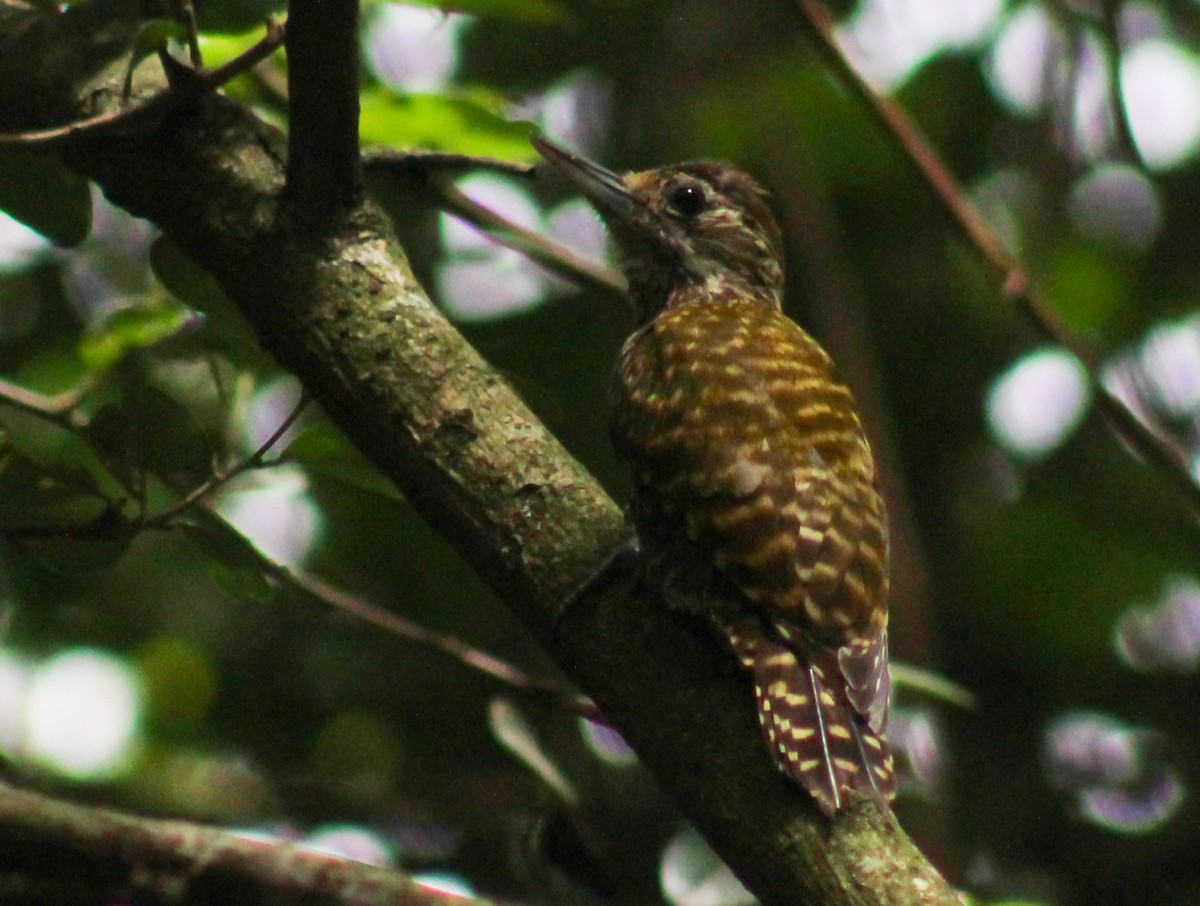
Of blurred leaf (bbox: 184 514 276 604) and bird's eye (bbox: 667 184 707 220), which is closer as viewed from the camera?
blurred leaf (bbox: 184 514 276 604)

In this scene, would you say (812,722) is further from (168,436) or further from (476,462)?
(168,436)

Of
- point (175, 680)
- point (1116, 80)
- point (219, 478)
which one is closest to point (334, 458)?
point (219, 478)

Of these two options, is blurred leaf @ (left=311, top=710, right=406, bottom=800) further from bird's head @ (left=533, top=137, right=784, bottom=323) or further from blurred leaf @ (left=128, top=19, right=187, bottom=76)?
blurred leaf @ (left=128, top=19, right=187, bottom=76)

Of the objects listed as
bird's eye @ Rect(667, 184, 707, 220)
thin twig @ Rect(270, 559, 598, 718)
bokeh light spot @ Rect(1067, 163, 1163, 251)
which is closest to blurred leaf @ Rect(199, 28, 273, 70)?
thin twig @ Rect(270, 559, 598, 718)

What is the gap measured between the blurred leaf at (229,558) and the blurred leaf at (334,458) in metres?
0.20

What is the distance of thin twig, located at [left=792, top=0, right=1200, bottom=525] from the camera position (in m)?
3.35

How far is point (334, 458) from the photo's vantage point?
280cm

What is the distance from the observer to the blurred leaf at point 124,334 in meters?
3.02

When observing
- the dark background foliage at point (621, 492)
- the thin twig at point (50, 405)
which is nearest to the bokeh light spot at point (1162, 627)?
the dark background foliage at point (621, 492)

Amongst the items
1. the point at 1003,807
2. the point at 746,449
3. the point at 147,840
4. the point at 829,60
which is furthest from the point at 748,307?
the point at 147,840

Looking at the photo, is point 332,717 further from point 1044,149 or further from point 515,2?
point 1044,149

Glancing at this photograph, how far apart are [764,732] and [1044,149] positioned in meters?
3.37

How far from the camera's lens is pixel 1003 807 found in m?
4.63

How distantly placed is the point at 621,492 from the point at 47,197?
1.84 metres
